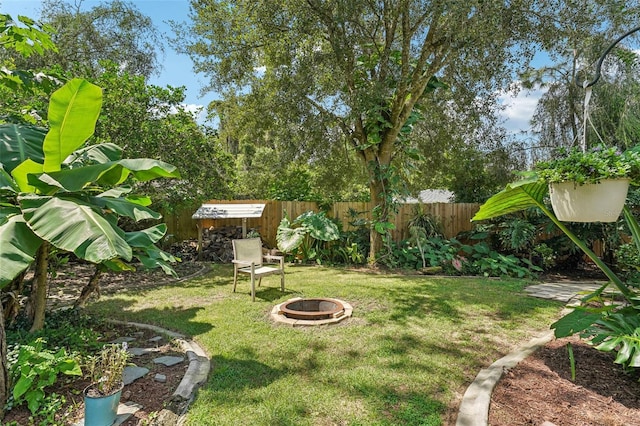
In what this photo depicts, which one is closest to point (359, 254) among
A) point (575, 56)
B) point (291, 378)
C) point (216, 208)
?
point (216, 208)

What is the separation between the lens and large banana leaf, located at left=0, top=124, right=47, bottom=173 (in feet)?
9.84

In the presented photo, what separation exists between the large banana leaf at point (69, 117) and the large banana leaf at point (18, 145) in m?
0.49

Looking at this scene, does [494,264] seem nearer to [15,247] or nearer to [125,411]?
[125,411]

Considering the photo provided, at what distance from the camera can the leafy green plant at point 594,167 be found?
2.16 metres

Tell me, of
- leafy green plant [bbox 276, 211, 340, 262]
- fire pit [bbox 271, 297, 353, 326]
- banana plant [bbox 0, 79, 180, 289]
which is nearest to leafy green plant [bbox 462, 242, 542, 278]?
leafy green plant [bbox 276, 211, 340, 262]

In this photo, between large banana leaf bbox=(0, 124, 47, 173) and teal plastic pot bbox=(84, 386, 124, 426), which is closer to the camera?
teal plastic pot bbox=(84, 386, 124, 426)

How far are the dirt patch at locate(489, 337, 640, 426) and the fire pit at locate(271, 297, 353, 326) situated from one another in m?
1.99

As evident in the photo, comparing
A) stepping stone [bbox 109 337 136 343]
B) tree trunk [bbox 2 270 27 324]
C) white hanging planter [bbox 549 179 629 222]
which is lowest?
stepping stone [bbox 109 337 136 343]

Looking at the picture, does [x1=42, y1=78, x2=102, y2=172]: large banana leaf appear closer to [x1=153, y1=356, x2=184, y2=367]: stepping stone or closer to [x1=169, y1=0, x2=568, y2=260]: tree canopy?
[x1=153, y1=356, x2=184, y2=367]: stepping stone

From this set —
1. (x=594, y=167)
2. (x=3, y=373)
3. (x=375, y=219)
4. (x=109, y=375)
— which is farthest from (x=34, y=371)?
(x=375, y=219)

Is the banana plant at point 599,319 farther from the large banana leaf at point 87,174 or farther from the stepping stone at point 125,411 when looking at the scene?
the stepping stone at point 125,411

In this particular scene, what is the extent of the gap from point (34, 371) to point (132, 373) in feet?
2.34

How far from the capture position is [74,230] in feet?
7.02

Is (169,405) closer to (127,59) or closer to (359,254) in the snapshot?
(359,254)
